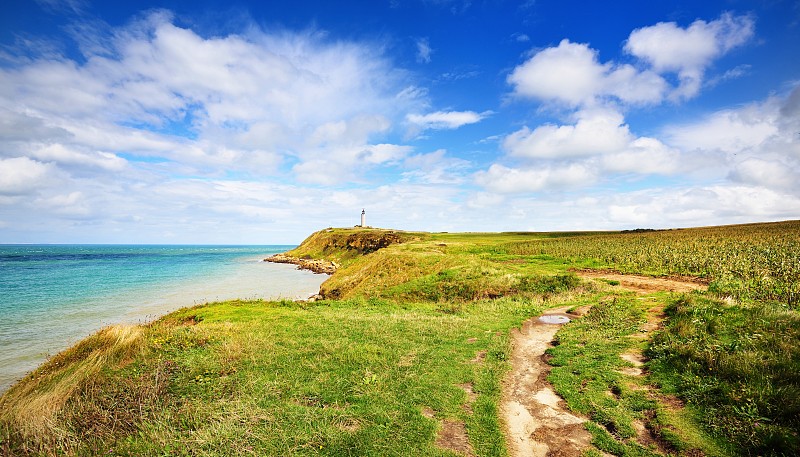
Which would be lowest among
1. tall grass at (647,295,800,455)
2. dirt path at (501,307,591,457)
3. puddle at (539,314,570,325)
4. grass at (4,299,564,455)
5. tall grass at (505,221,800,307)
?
dirt path at (501,307,591,457)

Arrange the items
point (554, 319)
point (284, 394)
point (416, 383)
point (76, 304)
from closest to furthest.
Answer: point (284, 394) < point (416, 383) < point (554, 319) < point (76, 304)

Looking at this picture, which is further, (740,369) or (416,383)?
(416,383)

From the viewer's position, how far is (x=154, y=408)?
936 centimetres

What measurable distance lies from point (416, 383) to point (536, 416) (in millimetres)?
3795

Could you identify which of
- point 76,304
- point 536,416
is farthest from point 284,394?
point 76,304

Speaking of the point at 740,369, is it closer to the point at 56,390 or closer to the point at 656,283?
the point at 656,283

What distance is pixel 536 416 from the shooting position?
9484mm

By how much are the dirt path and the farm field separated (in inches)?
8.0

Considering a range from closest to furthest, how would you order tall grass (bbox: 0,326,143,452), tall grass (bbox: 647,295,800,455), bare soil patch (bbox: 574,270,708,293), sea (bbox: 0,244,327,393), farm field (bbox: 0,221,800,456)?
tall grass (bbox: 647,295,800,455) < farm field (bbox: 0,221,800,456) < tall grass (bbox: 0,326,143,452) < sea (bbox: 0,244,327,393) < bare soil patch (bbox: 574,270,708,293)

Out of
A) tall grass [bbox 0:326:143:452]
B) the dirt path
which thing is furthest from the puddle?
tall grass [bbox 0:326:143:452]

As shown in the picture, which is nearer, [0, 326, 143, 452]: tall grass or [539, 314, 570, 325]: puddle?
[0, 326, 143, 452]: tall grass

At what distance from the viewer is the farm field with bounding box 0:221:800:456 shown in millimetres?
7934

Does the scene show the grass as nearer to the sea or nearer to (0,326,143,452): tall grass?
(0,326,143,452): tall grass

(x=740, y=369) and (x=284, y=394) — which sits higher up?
(x=740, y=369)
